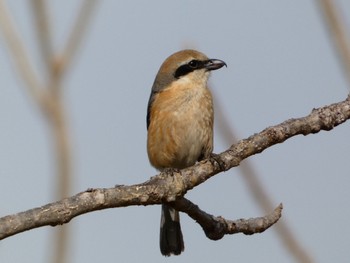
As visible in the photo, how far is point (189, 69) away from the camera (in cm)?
530

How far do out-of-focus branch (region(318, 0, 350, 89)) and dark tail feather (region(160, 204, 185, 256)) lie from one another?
2.85m

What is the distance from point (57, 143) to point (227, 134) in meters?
0.94

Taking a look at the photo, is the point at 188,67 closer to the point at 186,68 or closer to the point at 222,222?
the point at 186,68

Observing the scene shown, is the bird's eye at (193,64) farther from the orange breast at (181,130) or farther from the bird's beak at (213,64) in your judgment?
the orange breast at (181,130)

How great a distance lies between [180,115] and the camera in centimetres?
507

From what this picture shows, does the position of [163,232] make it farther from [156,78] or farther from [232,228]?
[232,228]

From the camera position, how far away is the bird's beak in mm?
5277

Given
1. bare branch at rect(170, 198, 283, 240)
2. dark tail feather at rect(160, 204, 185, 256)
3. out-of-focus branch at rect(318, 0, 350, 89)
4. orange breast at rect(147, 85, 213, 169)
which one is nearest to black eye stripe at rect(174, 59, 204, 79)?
orange breast at rect(147, 85, 213, 169)

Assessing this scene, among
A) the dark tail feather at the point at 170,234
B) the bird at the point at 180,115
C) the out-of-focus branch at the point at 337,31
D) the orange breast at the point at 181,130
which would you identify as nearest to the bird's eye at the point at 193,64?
the bird at the point at 180,115

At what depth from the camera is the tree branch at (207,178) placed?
2.72m

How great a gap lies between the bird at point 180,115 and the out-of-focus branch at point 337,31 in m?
2.10

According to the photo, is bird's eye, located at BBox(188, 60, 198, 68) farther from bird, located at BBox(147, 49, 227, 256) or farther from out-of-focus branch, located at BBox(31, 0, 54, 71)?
out-of-focus branch, located at BBox(31, 0, 54, 71)

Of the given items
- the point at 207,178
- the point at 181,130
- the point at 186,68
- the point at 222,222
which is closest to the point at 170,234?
the point at 181,130

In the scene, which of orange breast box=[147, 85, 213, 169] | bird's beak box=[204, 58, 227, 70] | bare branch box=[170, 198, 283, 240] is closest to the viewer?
bare branch box=[170, 198, 283, 240]
